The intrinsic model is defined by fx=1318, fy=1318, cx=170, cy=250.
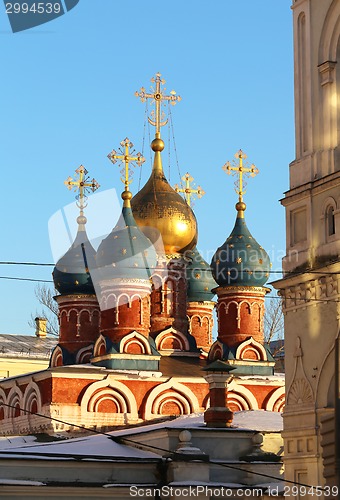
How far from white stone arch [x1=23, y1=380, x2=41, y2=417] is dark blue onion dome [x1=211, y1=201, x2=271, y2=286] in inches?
197

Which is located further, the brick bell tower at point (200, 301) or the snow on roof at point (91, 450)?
the brick bell tower at point (200, 301)

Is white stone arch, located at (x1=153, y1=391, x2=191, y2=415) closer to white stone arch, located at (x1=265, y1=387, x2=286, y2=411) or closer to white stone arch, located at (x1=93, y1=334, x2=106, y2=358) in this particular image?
white stone arch, located at (x1=93, y1=334, x2=106, y2=358)

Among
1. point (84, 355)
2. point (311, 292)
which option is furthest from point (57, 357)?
point (311, 292)

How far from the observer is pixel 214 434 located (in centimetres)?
2305

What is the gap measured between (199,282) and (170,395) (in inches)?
190

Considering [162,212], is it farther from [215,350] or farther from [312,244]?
[312,244]

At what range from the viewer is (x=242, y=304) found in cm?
3047

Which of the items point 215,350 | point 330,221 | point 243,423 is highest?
point 215,350

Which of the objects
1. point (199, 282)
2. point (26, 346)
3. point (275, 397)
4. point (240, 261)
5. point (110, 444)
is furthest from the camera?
point (26, 346)

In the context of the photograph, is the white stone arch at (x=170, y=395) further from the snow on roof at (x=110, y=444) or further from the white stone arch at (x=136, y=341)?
the snow on roof at (x=110, y=444)

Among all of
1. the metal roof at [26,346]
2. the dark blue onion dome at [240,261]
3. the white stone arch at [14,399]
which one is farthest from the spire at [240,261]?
the metal roof at [26,346]

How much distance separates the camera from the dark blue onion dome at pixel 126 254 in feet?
95.2

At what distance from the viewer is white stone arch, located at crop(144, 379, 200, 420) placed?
29.0m

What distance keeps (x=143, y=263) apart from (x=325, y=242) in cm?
1376
